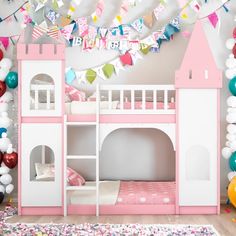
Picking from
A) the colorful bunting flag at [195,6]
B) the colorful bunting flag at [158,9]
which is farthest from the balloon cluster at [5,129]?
the colorful bunting flag at [195,6]

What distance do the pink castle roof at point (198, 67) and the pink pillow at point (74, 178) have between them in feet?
4.57

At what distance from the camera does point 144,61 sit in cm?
536

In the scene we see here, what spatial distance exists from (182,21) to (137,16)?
19.6 inches

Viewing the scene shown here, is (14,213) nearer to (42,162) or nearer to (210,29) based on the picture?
(42,162)

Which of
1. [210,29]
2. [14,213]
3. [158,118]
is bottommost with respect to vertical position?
[14,213]

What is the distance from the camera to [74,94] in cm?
504

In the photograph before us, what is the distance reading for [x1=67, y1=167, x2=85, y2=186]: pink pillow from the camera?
4852 millimetres

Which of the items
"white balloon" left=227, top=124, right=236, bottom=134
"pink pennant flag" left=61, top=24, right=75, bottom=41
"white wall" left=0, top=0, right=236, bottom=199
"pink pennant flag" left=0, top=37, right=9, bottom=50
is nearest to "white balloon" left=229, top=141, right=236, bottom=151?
"white balloon" left=227, top=124, right=236, bottom=134

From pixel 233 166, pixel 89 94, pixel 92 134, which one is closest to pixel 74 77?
pixel 89 94

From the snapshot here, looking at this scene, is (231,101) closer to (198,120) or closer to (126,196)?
(198,120)

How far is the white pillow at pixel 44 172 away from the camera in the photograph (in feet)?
15.3

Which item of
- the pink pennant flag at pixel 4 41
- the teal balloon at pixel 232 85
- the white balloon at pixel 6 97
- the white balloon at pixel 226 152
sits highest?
the pink pennant flag at pixel 4 41

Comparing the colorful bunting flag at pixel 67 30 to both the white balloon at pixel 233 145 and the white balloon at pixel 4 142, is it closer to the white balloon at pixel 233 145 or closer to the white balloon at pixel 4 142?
the white balloon at pixel 4 142

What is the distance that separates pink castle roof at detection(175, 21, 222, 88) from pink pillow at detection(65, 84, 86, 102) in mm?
1076
